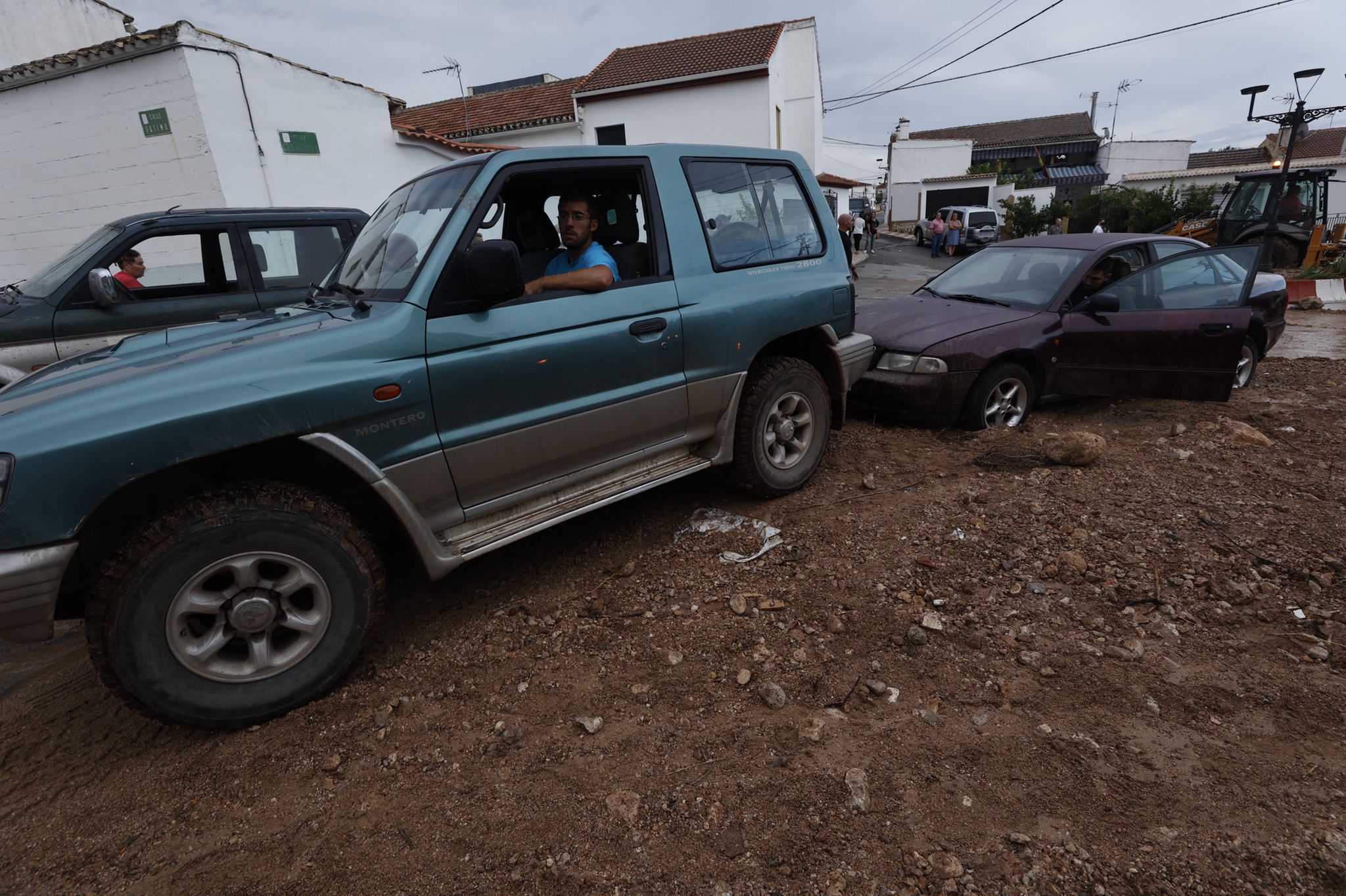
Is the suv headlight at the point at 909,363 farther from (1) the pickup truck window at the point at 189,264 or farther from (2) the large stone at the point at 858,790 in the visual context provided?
(1) the pickup truck window at the point at 189,264

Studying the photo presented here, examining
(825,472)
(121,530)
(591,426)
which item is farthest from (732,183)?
(121,530)

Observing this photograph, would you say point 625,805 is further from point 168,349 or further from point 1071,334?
point 1071,334

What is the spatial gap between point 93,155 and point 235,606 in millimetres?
12085

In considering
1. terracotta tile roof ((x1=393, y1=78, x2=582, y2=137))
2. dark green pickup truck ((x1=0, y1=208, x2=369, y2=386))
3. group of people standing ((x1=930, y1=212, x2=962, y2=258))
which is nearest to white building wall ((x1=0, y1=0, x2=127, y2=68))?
terracotta tile roof ((x1=393, y1=78, x2=582, y2=137))

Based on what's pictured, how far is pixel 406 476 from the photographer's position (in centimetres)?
253

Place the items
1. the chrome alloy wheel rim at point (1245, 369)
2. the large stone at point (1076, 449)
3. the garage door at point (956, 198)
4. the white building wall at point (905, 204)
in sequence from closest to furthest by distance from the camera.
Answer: the large stone at point (1076, 449)
the chrome alloy wheel rim at point (1245, 369)
the garage door at point (956, 198)
the white building wall at point (905, 204)

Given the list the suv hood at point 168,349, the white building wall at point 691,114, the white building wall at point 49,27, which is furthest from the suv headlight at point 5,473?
the white building wall at point 691,114

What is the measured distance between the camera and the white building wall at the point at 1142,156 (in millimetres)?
41625

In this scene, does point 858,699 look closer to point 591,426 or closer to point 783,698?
point 783,698

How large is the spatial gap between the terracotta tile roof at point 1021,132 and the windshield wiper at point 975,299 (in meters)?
48.1

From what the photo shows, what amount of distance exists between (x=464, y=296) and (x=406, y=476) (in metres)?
0.75

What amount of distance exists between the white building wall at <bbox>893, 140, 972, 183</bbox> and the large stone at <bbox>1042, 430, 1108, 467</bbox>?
141ft

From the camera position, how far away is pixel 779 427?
12.8 ft

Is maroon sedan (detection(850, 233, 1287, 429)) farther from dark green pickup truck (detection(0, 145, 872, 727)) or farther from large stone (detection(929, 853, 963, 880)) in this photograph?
large stone (detection(929, 853, 963, 880))
